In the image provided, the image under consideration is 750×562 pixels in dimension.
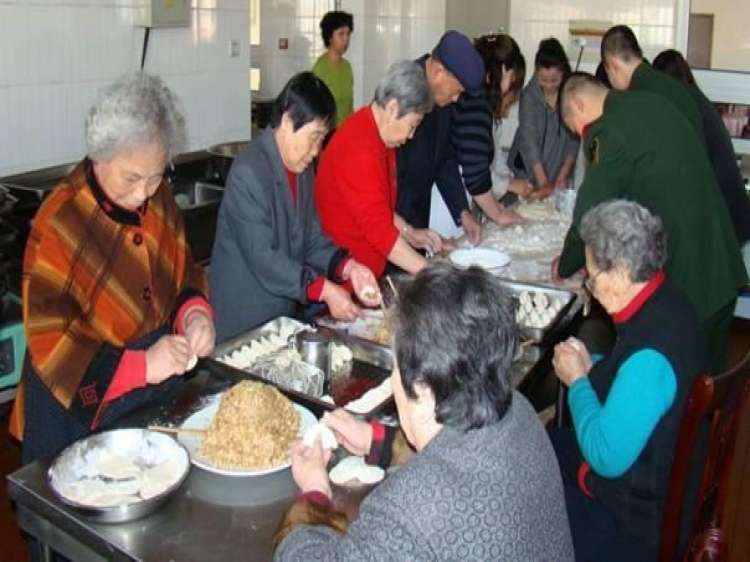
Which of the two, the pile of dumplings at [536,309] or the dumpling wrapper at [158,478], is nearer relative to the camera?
the dumpling wrapper at [158,478]

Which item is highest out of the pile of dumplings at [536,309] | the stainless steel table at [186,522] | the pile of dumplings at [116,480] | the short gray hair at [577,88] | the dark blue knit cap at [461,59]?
the dark blue knit cap at [461,59]

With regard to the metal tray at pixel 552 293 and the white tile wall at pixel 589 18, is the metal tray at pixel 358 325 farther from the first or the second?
the white tile wall at pixel 589 18

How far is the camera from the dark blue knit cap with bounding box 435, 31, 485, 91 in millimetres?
3365

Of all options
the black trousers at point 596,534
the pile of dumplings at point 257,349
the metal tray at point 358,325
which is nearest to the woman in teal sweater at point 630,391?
the black trousers at point 596,534

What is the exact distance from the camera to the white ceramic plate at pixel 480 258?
3.34m

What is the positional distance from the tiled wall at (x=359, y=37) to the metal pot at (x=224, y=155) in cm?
284

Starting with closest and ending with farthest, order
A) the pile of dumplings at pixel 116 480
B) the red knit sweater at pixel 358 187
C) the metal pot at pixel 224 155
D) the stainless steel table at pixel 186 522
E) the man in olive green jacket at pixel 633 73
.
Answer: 1. the stainless steel table at pixel 186 522
2. the pile of dumplings at pixel 116 480
3. the red knit sweater at pixel 358 187
4. the man in olive green jacket at pixel 633 73
5. the metal pot at pixel 224 155

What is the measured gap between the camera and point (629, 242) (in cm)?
221

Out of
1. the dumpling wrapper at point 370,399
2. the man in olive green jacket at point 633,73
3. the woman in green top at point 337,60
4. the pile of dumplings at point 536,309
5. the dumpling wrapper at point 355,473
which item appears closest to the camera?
the dumpling wrapper at point 355,473

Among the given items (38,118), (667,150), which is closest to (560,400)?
(667,150)

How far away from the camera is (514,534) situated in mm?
1282

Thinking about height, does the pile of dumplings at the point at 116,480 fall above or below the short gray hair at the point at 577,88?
below

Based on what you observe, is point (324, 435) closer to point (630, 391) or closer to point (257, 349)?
point (257, 349)

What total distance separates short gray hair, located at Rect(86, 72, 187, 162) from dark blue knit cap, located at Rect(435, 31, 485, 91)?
167 cm
